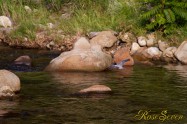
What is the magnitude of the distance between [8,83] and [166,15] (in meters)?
7.85

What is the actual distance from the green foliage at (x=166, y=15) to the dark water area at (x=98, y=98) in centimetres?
278

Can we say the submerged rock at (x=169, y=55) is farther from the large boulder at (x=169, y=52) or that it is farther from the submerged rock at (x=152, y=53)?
the submerged rock at (x=152, y=53)

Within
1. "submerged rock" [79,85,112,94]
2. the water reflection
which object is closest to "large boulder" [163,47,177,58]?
the water reflection

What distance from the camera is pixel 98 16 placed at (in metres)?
20.5

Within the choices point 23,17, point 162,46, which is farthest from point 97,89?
point 23,17

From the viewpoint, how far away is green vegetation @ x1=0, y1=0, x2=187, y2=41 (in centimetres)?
1819

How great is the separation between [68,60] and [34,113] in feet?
16.3

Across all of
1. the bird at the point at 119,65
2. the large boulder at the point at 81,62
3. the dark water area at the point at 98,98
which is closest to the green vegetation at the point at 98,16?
the bird at the point at 119,65

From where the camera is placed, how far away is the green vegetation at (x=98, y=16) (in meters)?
18.2

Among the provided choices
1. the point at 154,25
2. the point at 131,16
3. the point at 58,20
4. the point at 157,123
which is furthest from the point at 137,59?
the point at 157,123

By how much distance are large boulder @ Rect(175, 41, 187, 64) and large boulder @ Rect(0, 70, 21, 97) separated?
257 inches

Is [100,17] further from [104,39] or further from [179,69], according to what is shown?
[179,69]

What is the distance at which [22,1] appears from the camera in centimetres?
2291

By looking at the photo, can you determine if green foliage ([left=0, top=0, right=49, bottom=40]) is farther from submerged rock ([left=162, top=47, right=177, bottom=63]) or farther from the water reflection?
the water reflection
